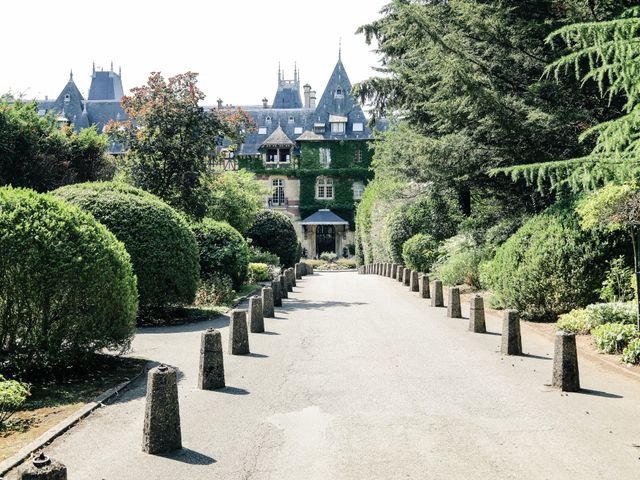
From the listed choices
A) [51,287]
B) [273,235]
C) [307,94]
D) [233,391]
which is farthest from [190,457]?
[307,94]

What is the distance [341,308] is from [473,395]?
9455 mm

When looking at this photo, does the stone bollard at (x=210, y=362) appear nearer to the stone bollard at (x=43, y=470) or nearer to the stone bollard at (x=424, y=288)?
the stone bollard at (x=43, y=470)

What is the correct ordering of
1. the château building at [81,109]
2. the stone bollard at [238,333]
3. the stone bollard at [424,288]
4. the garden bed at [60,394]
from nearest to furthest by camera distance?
the garden bed at [60,394] < the stone bollard at [238,333] < the stone bollard at [424,288] < the château building at [81,109]

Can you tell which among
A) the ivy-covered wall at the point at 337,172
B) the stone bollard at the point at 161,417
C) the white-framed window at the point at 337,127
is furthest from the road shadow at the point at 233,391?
the white-framed window at the point at 337,127

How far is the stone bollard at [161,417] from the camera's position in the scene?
221 inches

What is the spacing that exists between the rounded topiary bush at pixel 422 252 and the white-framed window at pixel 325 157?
1406 inches

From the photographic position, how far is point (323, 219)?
60781mm

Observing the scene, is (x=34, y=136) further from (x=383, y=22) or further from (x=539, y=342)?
(x=539, y=342)

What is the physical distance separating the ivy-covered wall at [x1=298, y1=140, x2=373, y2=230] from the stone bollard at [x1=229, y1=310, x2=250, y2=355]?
51795 millimetres

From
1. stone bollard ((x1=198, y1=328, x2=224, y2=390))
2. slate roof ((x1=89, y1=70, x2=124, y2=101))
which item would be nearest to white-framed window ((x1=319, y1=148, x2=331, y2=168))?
slate roof ((x1=89, y1=70, x2=124, y2=101))

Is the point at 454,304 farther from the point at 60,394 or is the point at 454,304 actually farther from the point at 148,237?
the point at 60,394

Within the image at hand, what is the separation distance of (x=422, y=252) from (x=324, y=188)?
36488 millimetres

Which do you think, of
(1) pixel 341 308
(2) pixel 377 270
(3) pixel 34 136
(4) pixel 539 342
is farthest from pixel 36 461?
(2) pixel 377 270

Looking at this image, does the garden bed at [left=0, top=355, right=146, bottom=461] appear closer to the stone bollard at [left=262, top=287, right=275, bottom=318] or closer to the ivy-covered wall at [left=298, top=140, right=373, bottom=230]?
the stone bollard at [left=262, top=287, right=275, bottom=318]
